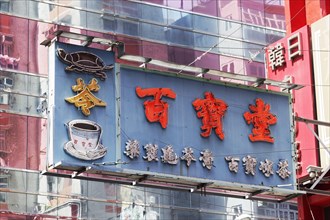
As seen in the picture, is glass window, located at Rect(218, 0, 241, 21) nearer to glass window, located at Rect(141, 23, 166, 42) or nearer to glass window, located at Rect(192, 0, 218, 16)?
glass window, located at Rect(192, 0, 218, 16)

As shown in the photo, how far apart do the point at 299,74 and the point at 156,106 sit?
4.22m

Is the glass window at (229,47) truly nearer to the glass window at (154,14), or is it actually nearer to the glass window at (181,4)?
the glass window at (181,4)

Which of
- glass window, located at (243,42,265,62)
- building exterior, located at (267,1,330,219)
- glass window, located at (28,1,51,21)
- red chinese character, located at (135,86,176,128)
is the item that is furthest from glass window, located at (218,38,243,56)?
red chinese character, located at (135,86,176,128)

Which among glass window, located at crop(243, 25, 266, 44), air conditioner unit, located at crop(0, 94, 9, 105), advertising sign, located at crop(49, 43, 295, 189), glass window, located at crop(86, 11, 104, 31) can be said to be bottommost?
advertising sign, located at crop(49, 43, 295, 189)

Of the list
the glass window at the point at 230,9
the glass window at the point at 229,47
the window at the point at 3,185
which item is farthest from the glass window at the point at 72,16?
the window at the point at 3,185

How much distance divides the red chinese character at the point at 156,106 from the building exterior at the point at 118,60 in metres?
7.39

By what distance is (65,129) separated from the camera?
19250 millimetres

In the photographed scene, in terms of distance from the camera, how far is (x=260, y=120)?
21.6 m

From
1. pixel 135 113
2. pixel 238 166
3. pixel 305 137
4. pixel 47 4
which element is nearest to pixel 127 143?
pixel 135 113

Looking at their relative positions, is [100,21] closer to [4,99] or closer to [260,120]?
[4,99]

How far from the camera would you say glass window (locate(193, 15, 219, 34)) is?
111 feet

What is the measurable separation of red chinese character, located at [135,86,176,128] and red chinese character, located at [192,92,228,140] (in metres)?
0.74

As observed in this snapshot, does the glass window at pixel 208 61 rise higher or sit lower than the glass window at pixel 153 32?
lower

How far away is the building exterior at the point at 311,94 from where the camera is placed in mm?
22406
